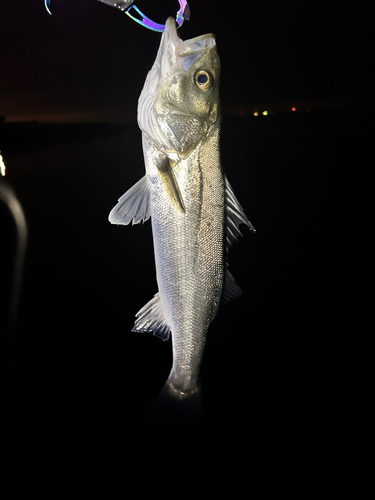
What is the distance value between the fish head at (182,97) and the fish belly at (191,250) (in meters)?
0.05

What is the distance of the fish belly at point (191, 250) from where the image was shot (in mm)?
829

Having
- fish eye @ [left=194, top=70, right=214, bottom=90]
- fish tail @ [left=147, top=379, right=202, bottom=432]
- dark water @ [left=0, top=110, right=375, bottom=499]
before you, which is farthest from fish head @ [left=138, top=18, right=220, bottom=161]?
fish tail @ [left=147, top=379, right=202, bottom=432]

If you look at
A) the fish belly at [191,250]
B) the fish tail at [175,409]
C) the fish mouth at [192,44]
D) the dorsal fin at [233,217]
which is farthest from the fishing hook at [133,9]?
the fish tail at [175,409]

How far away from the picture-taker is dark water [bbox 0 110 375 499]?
1595 millimetres

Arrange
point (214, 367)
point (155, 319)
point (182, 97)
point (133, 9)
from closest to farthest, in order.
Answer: point (133, 9), point (182, 97), point (155, 319), point (214, 367)

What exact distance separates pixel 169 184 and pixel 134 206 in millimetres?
144

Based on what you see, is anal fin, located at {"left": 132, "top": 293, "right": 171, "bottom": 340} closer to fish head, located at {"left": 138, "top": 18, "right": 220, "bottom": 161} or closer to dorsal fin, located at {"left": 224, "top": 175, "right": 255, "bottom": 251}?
dorsal fin, located at {"left": 224, "top": 175, "right": 255, "bottom": 251}

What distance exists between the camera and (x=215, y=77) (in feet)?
2.65

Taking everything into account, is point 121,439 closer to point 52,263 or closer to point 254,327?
point 254,327

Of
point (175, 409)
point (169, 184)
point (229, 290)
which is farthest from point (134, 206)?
point (175, 409)

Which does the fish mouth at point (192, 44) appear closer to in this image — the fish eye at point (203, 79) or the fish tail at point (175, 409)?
the fish eye at point (203, 79)

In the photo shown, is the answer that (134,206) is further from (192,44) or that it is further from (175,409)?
(175,409)

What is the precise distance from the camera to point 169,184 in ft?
2.67

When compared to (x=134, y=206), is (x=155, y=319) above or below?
below
